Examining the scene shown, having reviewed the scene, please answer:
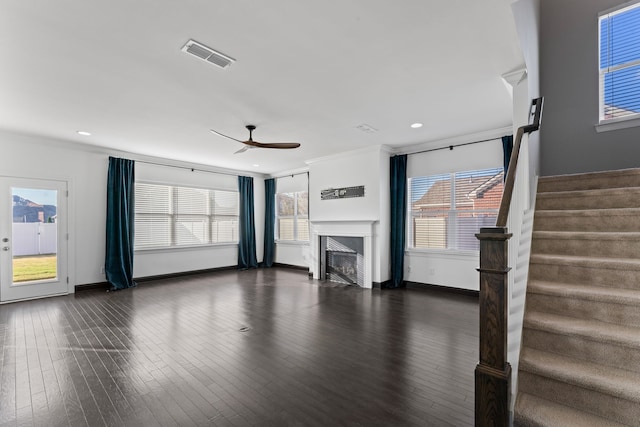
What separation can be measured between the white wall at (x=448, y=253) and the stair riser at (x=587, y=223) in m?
2.37

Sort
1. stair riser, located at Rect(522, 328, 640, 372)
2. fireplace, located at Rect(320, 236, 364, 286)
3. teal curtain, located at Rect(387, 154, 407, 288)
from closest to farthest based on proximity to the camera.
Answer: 1. stair riser, located at Rect(522, 328, 640, 372)
2. teal curtain, located at Rect(387, 154, 407, 288)
3. fireplace, located at Rect(320, 236, 364, 286)

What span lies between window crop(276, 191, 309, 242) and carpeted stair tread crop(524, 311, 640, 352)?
6404 millimetres

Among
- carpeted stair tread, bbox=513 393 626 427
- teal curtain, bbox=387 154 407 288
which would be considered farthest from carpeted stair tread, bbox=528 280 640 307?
teal curtain, bbox=387 154 407 288

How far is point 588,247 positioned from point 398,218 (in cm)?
362

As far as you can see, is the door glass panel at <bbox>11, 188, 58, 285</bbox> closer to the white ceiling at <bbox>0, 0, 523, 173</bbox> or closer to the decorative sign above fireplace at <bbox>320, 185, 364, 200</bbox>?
the white ceiling at <bbox>0, 0, 523, 173</bbox>

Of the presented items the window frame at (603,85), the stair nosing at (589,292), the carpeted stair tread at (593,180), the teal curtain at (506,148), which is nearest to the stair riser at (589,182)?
the carpeted stair tread at (593,180)

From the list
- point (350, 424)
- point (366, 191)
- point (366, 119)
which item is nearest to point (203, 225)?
point (366, 191)

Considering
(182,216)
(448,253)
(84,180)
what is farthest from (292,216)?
(84,180)

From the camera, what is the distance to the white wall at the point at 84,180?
17.1 feet

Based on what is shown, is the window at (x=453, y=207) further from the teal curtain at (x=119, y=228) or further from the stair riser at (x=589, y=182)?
the teal curtain at (x=119, y=228)

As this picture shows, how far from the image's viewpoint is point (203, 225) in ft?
25.9

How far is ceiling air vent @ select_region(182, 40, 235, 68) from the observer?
2.56m

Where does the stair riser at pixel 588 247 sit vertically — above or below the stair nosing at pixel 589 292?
above

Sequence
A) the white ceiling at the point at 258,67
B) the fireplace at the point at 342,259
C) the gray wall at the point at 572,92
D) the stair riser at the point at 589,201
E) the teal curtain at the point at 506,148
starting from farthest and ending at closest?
the fireplace at the point at 342,259 < the teal curtain at the point at 506,148 < the gray wall at the point at 572,92 < the stair riser at the point at 589,201 < the white ceiling at the point at 258,67
